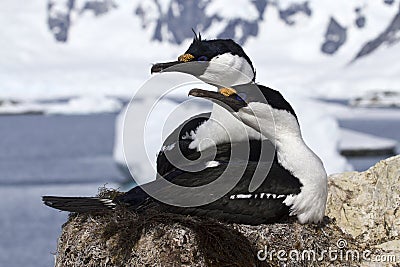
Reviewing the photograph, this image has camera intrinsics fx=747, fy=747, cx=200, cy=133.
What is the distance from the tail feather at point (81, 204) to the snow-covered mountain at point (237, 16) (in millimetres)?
168587

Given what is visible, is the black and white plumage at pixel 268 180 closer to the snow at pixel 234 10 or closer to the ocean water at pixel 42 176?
the ocean water at pixel 42 176

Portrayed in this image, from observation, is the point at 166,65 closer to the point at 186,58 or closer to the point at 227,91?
the point at 186,58

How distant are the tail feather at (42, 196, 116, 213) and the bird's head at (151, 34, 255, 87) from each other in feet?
3.31

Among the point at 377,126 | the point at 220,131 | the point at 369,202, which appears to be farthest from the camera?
the point at 377,126

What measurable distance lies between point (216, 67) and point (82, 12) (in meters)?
186

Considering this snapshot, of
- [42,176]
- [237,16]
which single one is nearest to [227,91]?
[42,176]

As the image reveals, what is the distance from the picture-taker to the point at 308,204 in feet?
16.6

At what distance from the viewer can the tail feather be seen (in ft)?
16.3

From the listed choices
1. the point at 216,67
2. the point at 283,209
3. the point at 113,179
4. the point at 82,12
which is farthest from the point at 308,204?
the point at 82,12

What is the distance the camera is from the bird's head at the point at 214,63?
5.34 metres

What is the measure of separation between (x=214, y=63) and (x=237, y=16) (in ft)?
584

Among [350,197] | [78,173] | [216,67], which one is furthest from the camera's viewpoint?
[78,173]

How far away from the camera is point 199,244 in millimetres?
4492

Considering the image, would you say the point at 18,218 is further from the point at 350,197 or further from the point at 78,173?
the point at 350,197
